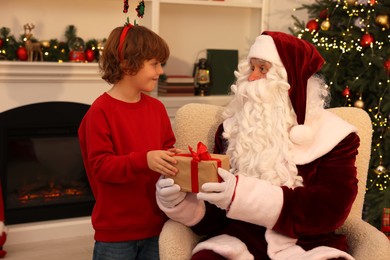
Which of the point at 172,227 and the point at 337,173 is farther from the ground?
the point at 337,173

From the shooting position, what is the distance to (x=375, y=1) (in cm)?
367

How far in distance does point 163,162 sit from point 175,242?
0.29 metres

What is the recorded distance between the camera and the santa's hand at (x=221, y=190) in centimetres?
192

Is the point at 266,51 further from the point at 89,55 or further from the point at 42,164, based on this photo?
the point at 42,164

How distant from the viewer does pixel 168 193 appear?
2.04m

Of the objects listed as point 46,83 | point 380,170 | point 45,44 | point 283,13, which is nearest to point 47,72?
point 46,83

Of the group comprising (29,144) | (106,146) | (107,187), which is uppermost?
(106,146)

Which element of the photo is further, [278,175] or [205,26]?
[205,26]

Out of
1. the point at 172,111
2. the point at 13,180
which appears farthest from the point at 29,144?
the point at 172,111

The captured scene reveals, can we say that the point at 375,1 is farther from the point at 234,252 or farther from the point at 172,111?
the point at 234,252

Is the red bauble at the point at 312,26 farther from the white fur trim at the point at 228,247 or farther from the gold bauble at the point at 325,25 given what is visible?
the white fur trim at the point at 228,247

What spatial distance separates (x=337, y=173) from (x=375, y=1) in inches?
77.9

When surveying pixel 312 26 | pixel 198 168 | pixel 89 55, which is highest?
pixel 312 26

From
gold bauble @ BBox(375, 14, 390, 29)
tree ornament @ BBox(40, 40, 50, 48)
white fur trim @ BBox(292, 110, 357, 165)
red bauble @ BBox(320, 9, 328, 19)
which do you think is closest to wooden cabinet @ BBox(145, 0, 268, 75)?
red bauble @ BBox(320, 9, 328, 19)
